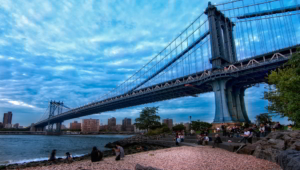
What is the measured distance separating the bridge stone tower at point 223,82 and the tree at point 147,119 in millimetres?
14920

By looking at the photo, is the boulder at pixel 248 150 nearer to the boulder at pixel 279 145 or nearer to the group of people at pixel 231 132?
the boulder at pixel 279 145

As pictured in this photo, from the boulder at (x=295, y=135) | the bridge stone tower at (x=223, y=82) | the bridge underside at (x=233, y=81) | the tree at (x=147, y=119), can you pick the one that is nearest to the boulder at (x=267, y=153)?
the boulder at (x=295, y=135)

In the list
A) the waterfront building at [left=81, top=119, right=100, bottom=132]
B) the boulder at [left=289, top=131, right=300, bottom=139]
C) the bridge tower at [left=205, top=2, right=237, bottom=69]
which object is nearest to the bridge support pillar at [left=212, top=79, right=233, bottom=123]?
the bridge tower at [left=205, top=2, right=237, bottom=69]

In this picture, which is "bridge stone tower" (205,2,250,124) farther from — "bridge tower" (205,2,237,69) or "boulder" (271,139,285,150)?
"boulder" (271,139,285,150)

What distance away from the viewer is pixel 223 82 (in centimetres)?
3312

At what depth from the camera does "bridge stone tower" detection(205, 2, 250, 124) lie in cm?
3233

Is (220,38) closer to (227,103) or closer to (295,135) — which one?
(227,103)

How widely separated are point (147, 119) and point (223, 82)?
1852 centimetres

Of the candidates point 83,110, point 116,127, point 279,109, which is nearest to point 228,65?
point 279,109

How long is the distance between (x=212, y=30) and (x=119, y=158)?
31.0m

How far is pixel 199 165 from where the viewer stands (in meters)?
8.62

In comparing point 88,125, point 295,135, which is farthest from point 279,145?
point 88,125

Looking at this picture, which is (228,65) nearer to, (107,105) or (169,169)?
(169,169)

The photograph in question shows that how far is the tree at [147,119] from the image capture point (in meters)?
42.9
